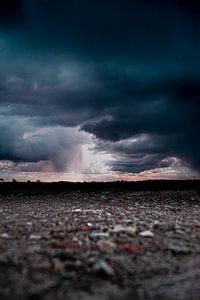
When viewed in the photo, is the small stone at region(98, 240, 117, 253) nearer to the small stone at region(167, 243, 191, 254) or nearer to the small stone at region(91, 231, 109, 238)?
the small stone at region(91, 231, 109, 238)

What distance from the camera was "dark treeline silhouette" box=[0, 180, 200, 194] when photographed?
55.6 ft

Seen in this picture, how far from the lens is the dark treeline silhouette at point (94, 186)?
55.6 feet

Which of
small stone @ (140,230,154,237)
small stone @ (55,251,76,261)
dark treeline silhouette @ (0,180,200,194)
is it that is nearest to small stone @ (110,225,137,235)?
small stone @ (140,230,154,237)

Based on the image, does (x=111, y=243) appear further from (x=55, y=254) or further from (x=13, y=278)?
(x=13, y=278)

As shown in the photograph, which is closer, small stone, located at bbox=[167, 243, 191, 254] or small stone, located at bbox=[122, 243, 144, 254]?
small stone, located at bbox=[122, 243, 144, 254]

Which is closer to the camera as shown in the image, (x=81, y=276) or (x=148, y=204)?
(x=81, y=276)

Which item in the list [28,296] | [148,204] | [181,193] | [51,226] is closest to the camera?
[28,296]

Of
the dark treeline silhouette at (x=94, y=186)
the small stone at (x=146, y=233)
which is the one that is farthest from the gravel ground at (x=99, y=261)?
the dark treeline silhouette at (x=94, y=186)

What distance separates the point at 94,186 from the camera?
17.7 m

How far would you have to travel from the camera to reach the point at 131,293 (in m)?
3.88

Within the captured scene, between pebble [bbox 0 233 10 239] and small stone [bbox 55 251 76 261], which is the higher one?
pebble [bbox 0 233 10 239]

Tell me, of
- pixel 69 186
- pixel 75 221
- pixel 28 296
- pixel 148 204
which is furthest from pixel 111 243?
pixel 69 186

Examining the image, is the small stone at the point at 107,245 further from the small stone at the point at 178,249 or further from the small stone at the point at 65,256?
the small stone at the point at 178,249

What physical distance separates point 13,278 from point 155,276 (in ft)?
5.35
